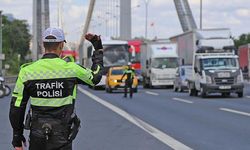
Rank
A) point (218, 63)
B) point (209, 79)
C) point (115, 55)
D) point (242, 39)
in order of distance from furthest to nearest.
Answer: point (242, 39)
point (115, 55)
point (218, 63)
point (209, 79)

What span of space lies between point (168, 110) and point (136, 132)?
781 centimetres

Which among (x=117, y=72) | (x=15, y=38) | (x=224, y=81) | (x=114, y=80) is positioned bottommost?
(x=114, y=80)

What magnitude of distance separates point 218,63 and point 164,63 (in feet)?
51.9

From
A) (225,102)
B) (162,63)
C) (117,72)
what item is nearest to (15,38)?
(162,63)

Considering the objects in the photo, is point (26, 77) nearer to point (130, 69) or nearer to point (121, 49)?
point (130, 69)

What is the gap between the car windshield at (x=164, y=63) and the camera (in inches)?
1865

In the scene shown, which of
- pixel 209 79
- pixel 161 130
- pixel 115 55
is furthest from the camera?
pixel 115 55

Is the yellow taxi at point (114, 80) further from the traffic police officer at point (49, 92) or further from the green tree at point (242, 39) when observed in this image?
the green tree at point (242, 39)

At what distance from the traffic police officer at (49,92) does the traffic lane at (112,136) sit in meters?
6.76

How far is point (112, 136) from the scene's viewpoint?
46.0 feet

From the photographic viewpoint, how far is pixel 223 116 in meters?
19.4

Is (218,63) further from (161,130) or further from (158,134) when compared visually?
(158,134)

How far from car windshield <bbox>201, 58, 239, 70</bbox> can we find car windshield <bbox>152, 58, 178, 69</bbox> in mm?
15373

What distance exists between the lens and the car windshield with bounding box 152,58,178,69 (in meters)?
47.4
